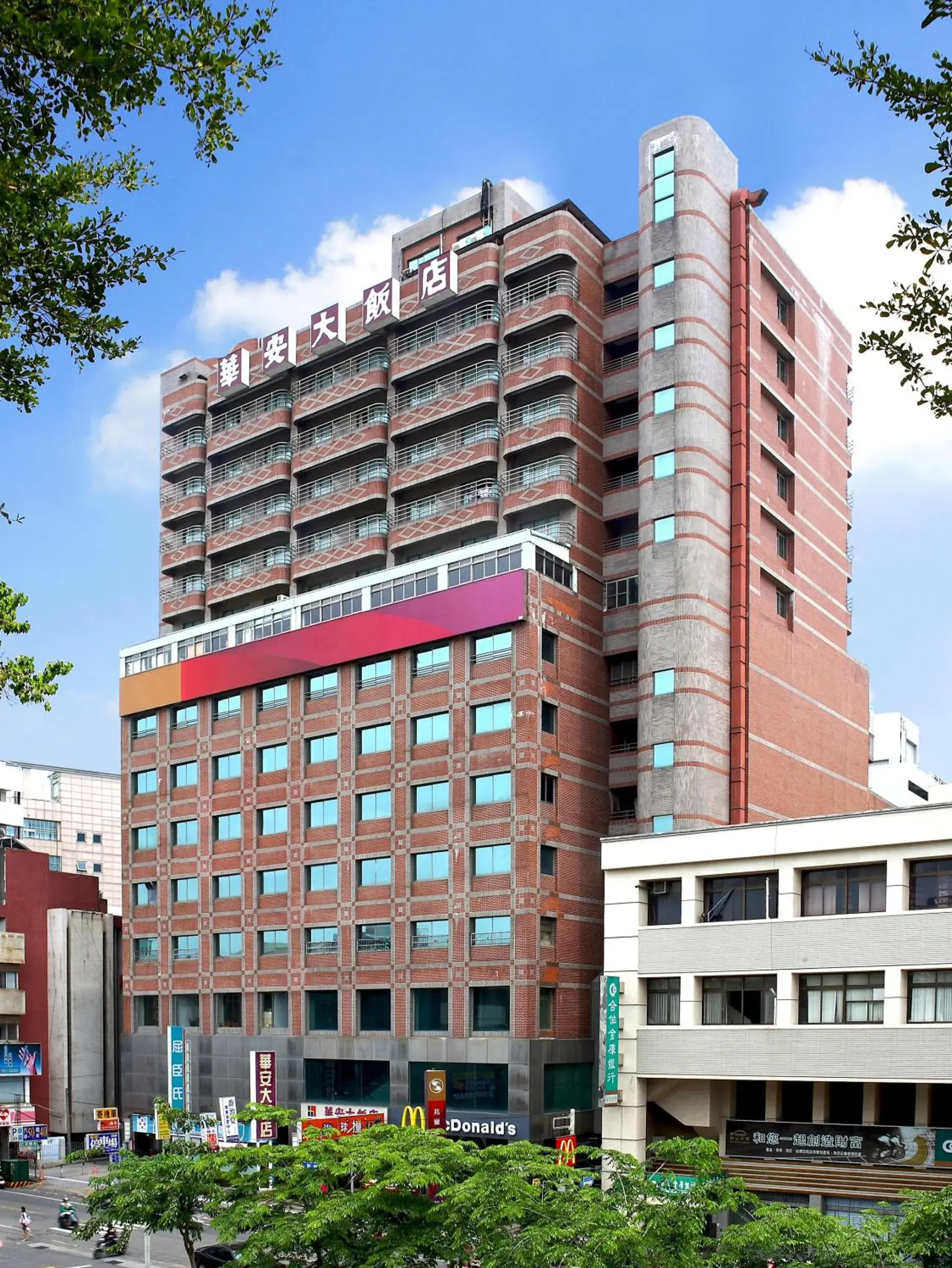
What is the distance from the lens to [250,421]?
96.7 m

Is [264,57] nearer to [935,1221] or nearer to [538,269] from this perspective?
[935,1221]

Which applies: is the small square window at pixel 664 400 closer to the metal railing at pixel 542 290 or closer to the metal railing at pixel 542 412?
the metal railing at pixel 542 412

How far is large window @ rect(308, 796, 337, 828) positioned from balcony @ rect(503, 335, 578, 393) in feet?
86.3

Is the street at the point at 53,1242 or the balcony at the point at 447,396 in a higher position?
the balcony at the point at 447,396

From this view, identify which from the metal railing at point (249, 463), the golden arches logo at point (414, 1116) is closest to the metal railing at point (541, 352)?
the metal railing at point (249, 463)

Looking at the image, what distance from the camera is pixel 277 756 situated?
8631cm

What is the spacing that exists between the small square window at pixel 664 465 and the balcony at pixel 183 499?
37561 mm

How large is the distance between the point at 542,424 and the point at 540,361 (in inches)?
146

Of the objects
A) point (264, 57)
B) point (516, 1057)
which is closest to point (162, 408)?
point (516, 1057)

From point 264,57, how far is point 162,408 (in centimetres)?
9131

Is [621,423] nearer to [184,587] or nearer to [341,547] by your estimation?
[341,547]

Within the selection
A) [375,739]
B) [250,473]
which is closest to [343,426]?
[250,473]

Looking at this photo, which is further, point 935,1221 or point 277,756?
point 277,756

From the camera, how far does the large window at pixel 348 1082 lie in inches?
3039
